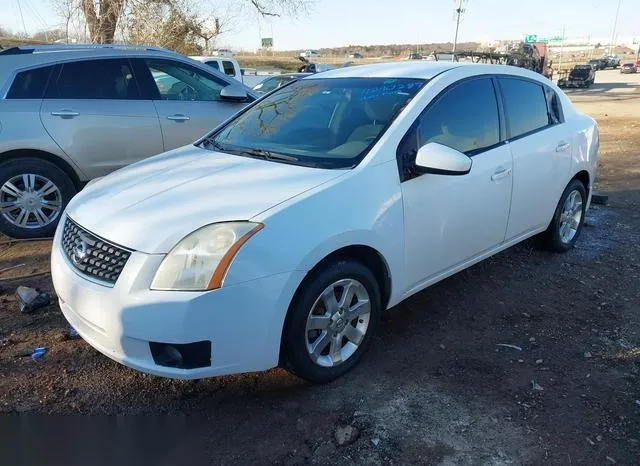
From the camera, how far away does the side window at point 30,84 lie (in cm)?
515

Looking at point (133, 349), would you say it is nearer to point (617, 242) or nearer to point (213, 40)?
point (617, 242)

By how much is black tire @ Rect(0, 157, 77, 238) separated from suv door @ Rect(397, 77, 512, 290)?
3681mm

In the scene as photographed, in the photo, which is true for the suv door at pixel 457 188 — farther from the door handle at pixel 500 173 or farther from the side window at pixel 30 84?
the side window at pixel 30 84

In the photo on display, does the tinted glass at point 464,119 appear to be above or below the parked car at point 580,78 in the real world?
above

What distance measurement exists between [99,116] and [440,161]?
381 centimetres

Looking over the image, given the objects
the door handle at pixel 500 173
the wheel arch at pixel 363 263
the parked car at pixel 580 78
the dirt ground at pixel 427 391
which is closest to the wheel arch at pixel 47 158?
the dirt ground at pixel 427 391

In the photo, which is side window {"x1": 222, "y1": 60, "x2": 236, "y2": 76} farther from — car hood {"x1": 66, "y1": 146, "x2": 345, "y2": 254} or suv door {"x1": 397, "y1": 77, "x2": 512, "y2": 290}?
car hood {"x1": 66, "y1": 146, "x2": 345, "y2": 254}

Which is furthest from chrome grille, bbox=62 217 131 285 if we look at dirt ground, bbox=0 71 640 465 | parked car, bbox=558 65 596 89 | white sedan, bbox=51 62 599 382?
parked car, bbox=558 65 596 89

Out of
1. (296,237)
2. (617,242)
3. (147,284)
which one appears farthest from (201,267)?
(617,242)

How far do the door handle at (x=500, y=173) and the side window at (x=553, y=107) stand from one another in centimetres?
102

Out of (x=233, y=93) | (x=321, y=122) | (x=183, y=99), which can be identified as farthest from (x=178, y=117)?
(x=321, y=122)

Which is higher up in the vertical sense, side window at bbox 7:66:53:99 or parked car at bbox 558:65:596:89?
side window at bbox 7:66:53:99

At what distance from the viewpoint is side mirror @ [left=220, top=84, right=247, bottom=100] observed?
573 centimetres

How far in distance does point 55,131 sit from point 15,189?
66cm
